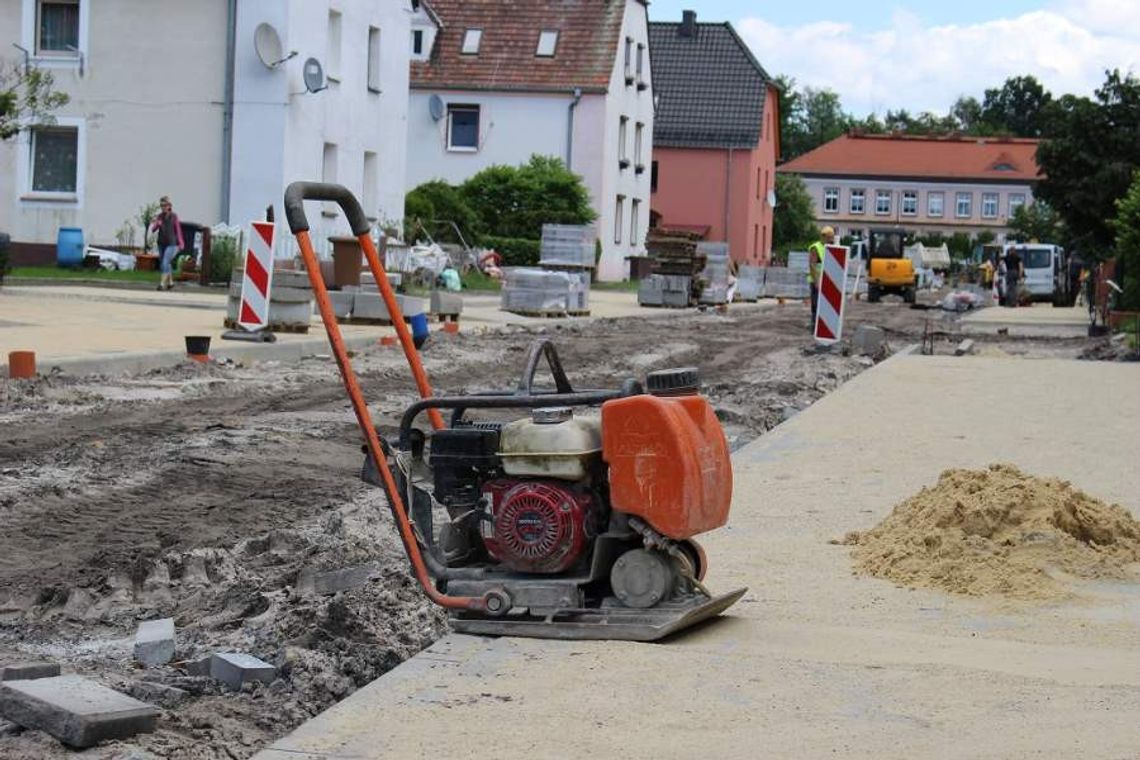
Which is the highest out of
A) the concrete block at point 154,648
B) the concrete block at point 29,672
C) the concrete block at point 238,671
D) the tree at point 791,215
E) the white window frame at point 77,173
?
the tree at point 791,215

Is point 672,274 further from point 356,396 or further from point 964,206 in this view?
point 964,206

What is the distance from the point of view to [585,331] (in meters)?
29.1

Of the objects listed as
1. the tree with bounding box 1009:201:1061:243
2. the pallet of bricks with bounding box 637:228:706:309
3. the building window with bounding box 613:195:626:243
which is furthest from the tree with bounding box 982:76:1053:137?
the pallet of bricks with bounding box 637:228:706:309

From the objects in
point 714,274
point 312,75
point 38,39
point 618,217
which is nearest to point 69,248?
point 38,39

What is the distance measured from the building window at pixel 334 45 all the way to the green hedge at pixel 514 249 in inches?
571

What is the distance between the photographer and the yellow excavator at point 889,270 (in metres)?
57.7

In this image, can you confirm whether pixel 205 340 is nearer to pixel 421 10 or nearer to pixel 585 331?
pixel 585 331

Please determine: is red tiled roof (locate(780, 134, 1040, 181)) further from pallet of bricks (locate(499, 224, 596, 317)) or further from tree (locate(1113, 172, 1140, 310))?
tree (locate(1113, 172, 1140, 310))

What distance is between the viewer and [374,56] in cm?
4088

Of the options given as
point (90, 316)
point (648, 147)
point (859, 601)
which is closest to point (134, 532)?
point (859, 601)

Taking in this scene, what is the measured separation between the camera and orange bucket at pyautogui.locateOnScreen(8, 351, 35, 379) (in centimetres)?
1481

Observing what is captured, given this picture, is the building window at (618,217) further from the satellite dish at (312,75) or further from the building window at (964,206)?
the building window at (964,206)

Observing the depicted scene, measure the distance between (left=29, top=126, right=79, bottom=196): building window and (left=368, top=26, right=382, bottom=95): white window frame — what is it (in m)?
6.89

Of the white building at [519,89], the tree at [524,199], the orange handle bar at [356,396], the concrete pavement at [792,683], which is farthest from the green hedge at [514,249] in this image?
the orange handle bar at [356,396]
